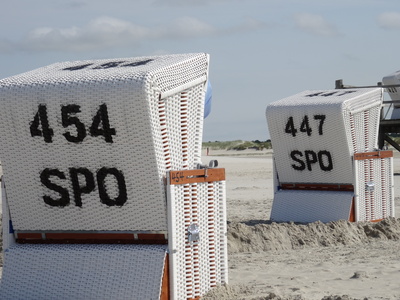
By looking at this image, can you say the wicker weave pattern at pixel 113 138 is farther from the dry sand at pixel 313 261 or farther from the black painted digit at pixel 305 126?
the black painted digit at pixel 305 126

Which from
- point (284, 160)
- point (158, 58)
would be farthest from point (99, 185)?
point (284, 160)

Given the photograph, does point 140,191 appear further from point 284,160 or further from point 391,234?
point 284,160

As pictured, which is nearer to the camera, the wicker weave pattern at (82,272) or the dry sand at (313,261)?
the wicker weave pattern at (82,272)

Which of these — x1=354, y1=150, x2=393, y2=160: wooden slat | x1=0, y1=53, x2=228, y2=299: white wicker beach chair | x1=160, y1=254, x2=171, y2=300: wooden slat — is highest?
x1=0, y1=53, x2=228, y2=299: white wicker beach chair

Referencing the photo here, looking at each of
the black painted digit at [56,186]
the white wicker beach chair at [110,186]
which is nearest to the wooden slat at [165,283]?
the white wicker beach chair at [110,186]

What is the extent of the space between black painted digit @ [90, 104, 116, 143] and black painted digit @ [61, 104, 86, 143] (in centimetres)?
11

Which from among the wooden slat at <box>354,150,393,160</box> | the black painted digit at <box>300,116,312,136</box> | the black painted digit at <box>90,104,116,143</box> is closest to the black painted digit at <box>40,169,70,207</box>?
the black painted digit at <box>90,104,116,143</box>

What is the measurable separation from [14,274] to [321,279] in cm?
357

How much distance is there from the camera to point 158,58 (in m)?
9.11

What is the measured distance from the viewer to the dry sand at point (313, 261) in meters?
9.29

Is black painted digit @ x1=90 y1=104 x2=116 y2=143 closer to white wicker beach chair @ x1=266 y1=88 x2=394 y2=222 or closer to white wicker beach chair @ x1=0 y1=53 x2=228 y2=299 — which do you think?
white wicker beach chair @ x1=0 y1=53 x2=228 y2=299

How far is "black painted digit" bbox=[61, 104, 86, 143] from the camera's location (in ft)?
26.8

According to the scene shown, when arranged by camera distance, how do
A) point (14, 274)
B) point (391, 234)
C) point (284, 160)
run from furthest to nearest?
point (284, 160)
point (391, 234)
point (14, 274)

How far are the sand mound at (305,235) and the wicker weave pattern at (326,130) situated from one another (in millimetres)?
1180
